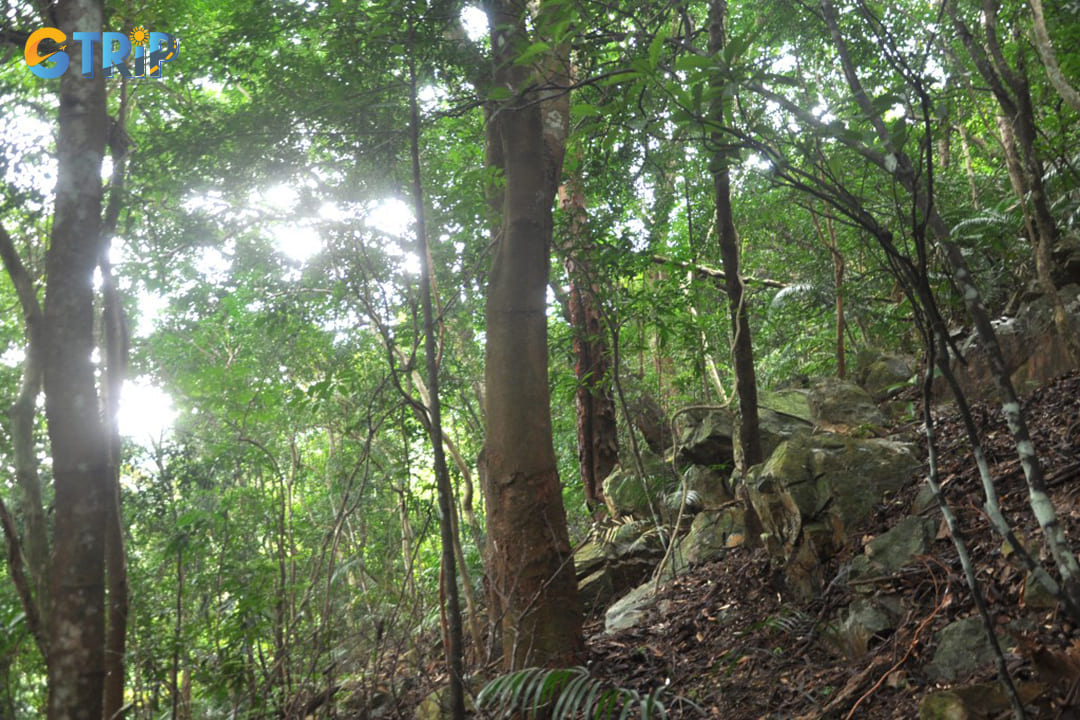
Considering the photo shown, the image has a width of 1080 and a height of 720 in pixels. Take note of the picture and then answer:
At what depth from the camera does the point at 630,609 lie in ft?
20.0

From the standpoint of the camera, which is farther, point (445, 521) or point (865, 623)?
point (865, 623)

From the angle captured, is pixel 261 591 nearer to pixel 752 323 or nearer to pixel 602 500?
pixel 602 500

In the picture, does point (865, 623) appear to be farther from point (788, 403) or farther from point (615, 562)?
Answer: point (788, 403)

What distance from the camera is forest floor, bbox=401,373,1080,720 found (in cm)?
330

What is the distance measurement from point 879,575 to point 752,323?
31.9ft

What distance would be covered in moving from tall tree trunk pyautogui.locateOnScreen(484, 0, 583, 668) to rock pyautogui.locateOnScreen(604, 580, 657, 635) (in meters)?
1.50

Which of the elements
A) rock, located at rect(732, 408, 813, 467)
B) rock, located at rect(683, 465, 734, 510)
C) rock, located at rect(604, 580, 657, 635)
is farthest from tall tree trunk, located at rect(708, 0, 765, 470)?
rock, located at rect(683, 465, 734, 510)

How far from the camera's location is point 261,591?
5297 mm

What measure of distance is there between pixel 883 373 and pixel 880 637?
210 inches

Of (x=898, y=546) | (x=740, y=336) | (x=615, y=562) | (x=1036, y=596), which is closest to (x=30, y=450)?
(x=615, y=562)

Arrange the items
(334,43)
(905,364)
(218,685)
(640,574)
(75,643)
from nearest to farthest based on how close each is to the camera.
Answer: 1. (75,643)
2. (218,685)
3. (334,43)
4. (640,574)
5. (905,364)

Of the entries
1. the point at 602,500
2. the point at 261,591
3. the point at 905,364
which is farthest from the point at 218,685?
the point at 905,364

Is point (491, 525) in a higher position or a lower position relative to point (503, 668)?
higher

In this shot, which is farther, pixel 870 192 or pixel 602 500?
pixel 870 192
